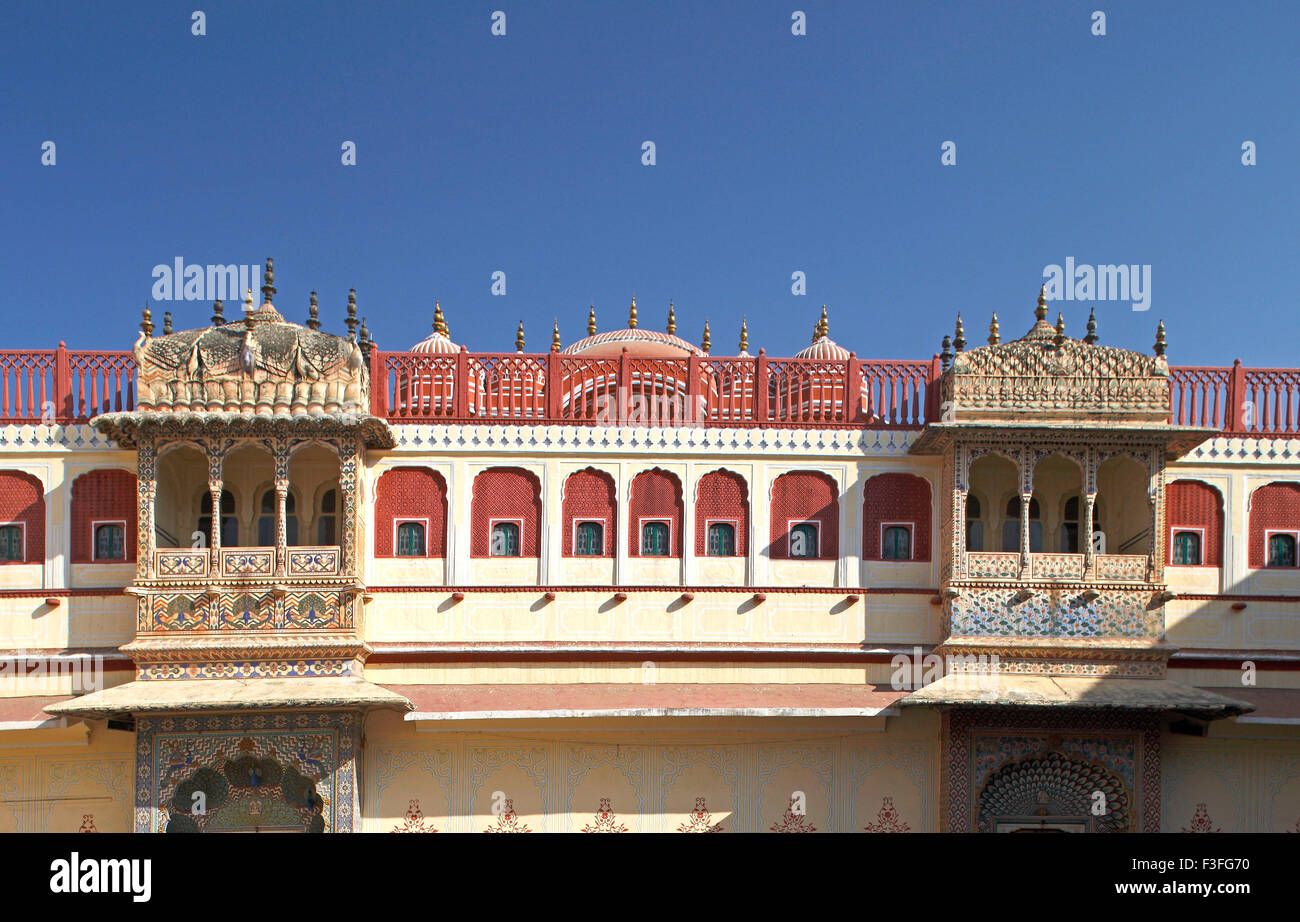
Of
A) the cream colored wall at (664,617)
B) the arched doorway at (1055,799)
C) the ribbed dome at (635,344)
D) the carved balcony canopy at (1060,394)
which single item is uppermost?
the ribbed dome at (635,344)

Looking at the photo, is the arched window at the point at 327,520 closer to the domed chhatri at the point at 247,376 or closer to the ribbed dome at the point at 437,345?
the domed chhatri at the point at 247,376

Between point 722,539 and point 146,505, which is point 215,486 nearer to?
point 146,505

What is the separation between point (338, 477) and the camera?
1528cm

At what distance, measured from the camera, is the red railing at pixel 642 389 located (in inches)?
612

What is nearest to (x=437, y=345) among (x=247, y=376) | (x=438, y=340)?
(x=438, y=340)

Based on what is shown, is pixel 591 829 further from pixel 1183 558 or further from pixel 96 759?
pixel 1183 558

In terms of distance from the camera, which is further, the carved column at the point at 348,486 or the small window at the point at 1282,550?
the small window at the point at 1282,550

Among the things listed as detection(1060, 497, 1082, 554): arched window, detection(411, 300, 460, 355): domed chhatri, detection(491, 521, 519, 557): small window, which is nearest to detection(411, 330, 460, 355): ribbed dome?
detection(411, 300, 460, 355): domed chhatri

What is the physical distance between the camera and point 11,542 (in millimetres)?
14961

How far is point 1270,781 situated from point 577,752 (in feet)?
31.7

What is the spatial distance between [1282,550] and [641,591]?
9.51 metres

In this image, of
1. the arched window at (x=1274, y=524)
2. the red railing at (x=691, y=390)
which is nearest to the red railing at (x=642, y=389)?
the red railing at (x=691, y=390)

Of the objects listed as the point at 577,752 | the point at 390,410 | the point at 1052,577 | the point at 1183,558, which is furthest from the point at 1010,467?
the point at 390,410

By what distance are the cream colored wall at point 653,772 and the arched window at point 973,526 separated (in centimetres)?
276
